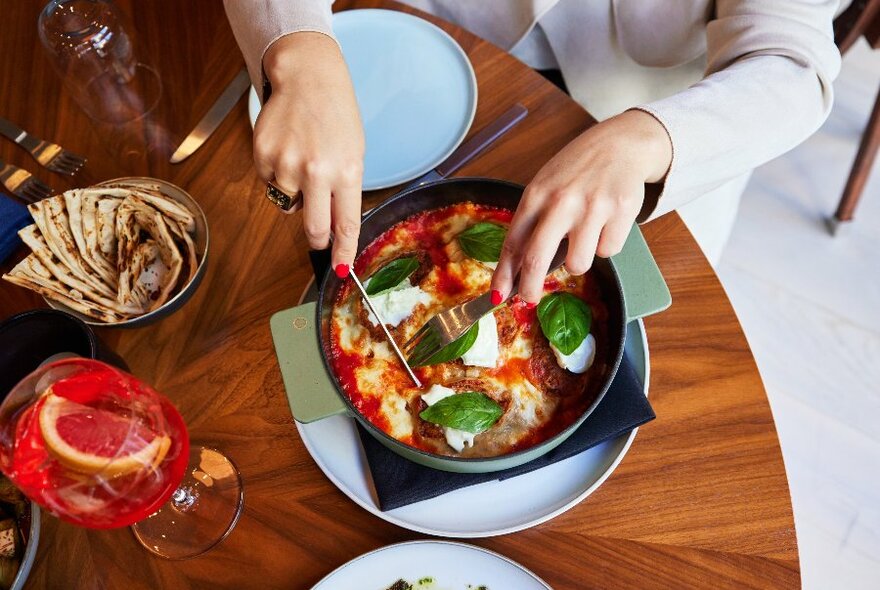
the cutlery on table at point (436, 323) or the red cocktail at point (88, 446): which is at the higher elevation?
the red cocktail at point (88, 446)

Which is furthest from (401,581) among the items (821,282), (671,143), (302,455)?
(821,282)

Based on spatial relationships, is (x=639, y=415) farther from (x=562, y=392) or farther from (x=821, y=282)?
(x=821, y=282)

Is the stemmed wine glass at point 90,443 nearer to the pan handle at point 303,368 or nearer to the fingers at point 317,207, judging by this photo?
the pan handle at point 303,368

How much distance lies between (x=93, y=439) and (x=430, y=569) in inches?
18.8

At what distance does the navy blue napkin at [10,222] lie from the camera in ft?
3.98

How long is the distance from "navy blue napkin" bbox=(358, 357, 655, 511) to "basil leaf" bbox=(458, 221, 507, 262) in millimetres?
270

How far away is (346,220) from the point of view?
99 centimetres

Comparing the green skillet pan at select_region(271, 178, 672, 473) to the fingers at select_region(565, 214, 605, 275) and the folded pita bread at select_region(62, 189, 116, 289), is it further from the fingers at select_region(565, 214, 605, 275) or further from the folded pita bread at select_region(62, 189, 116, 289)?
the folded pita bread at select_region(62, 189, 116, 289)

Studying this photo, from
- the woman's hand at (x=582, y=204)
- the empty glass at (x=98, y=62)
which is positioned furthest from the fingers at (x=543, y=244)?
the empty glass at (x=98, y=62)

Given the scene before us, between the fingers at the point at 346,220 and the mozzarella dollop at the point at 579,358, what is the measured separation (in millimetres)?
328

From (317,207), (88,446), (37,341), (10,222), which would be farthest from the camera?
(10,222)

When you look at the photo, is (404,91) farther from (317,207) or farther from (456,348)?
(456,348)

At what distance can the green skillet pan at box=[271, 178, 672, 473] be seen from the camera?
94 cm

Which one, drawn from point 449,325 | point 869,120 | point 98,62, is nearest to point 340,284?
point 449,325
